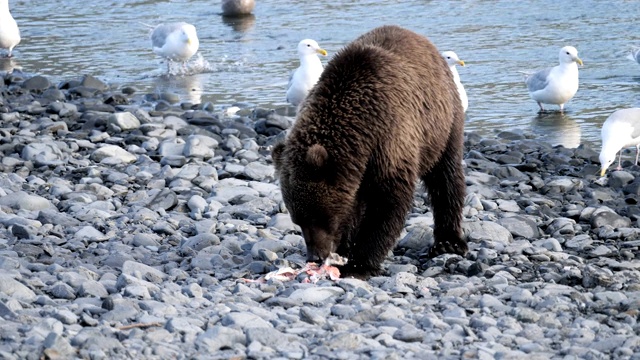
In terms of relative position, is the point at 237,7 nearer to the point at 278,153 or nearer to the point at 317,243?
the point at 278,153

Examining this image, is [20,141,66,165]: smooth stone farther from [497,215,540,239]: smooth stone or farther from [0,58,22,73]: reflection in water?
[0,58,22,73]: reflection in water

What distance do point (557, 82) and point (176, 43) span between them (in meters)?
6.27

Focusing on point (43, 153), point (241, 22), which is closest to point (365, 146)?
point (43, 153)

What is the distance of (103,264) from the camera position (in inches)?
249

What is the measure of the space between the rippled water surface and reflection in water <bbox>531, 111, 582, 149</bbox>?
0.02 metres

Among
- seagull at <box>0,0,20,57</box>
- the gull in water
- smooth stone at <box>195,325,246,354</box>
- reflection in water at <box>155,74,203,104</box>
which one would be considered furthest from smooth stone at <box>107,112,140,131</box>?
seagull at <box>0,0,20,57</box>

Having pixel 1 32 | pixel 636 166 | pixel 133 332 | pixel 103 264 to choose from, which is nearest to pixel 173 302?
pixel 133 332

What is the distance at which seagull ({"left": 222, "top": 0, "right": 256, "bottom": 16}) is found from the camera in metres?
21.7

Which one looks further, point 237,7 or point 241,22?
point 237,7

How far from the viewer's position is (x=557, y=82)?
13477 mm

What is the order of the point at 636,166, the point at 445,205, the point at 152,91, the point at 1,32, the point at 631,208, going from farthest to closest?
1. the point at 1,32
2. the point at 152,91
3. the point at 636,166
4. the point at 631,208
5. the point at 445,205

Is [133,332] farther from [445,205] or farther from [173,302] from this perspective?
[445,205]

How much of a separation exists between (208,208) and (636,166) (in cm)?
513

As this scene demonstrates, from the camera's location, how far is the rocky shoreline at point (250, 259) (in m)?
4.64
